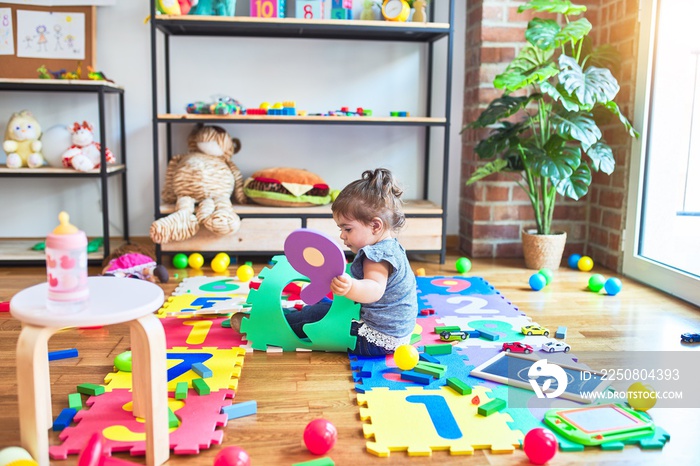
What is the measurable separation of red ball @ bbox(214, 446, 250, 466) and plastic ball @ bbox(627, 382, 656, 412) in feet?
2.99

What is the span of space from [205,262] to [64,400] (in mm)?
1543

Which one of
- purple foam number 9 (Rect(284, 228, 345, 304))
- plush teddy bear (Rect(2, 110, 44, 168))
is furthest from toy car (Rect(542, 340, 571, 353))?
plush teddy bear (Rect(2, 110, 44, 168))

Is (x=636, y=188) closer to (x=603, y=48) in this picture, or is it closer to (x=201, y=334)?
(x=603, y=48)

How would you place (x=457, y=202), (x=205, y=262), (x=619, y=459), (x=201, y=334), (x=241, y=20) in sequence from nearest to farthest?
(x=619, y=459), (x=201, y=334), (x=241, y=20), (x=205, y=262), (x=457, y=202)

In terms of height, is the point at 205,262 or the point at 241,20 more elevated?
the point at 241,20

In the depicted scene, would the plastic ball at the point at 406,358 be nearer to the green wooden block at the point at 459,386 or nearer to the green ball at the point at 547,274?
the green wooden block at the point at 459,386

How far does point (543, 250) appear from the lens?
306 centimetres

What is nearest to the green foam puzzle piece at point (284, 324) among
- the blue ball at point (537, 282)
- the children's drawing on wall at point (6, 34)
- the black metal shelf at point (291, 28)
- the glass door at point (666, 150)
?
the blue ball at point (537, 282)

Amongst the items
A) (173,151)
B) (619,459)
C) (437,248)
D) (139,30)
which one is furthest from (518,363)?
(139,30)

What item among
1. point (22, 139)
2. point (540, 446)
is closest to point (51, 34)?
point (22, 139)

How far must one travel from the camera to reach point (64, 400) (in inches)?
62.9

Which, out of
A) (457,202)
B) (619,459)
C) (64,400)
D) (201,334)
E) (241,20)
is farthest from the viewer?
(457,202)

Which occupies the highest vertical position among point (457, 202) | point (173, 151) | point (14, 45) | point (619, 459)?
point (14, 45)

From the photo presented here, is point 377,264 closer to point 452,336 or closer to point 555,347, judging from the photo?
point 452,336
